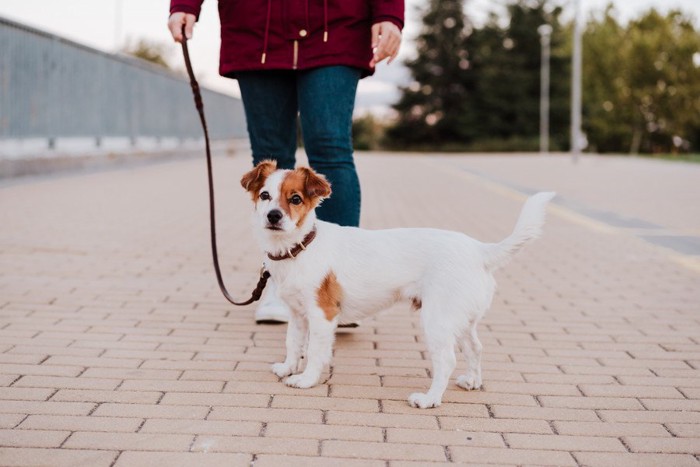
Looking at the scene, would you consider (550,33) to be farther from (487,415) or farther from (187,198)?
(487,415)

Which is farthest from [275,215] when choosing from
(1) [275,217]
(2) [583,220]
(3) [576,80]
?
(3) [576,80]

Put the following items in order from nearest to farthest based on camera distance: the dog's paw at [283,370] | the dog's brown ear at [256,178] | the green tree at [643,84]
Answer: the dog's brown ear at [256,178] → the dog's paw at [283,370] → the green tree at [643,84]

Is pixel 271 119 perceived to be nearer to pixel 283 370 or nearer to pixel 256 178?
pixel 256 178

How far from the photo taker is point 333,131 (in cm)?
421

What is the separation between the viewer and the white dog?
10.6 feet

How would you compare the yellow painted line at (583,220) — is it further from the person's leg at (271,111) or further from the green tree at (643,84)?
the green tree at (643,84)

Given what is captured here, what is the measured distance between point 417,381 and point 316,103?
1.51 m

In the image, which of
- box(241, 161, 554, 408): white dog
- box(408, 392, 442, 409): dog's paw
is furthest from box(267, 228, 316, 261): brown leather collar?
box(408, 392, 442, 409): dog's paw

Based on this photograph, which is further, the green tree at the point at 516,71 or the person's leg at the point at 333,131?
the green tree at the point at 516,71

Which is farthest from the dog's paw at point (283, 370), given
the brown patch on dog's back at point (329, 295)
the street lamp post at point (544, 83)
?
the street lamp post at point (544, 83)

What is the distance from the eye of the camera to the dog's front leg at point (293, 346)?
358 cm

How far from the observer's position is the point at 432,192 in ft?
46.2

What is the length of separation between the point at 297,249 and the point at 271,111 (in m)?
1.23

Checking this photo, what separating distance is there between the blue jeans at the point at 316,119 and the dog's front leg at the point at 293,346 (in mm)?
819
